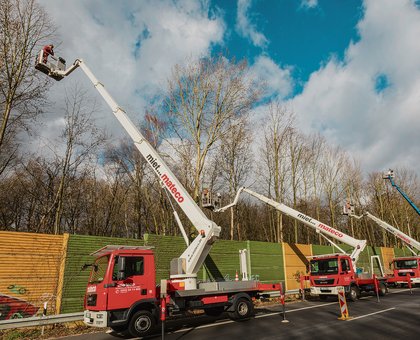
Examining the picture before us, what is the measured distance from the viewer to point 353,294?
1669 centimetres

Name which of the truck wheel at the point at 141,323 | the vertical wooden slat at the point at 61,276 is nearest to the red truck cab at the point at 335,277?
the truck wheel at the point at 141,323

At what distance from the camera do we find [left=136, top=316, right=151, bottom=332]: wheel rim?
880 cm

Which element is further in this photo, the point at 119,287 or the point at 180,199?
the point at 180,199

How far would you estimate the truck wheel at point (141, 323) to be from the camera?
8734 millimetres

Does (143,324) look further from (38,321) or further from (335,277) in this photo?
(335,277)

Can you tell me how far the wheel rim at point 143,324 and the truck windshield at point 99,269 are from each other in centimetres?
159

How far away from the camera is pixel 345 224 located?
5019 cm

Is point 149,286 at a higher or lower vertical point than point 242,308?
higher

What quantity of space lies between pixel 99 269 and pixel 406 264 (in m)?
22.8

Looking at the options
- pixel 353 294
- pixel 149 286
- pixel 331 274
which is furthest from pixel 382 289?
pixel 149 286

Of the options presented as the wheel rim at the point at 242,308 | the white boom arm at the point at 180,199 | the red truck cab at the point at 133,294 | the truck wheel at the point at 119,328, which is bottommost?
the truck wheel at the point at 119,328

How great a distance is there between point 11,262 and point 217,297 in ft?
22.6

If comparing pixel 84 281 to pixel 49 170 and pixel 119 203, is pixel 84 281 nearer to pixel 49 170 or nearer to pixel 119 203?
pixel 49 170

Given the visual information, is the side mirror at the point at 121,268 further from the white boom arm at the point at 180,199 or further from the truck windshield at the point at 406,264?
the truck windshield at the point at 406,264
